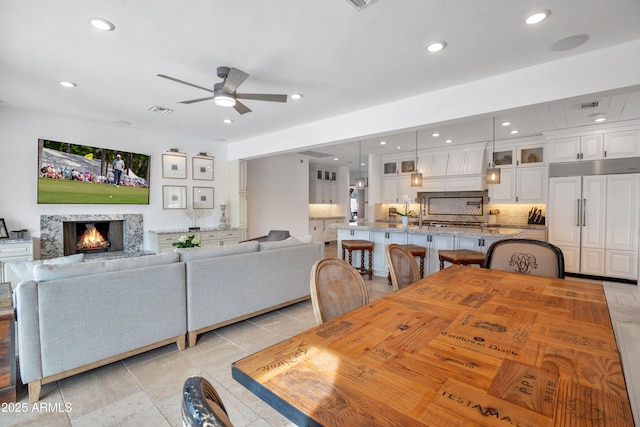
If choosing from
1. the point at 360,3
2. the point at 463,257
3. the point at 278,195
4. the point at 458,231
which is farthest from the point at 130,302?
the point at 278,195

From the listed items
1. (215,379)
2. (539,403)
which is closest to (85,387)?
(215,379)

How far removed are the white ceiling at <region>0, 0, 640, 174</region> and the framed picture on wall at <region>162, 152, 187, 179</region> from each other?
1700 mm

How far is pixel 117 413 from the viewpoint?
185 cm

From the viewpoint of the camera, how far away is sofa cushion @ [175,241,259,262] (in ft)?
9.12

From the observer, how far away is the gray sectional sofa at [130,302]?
1999mm

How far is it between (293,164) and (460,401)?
25.3ft

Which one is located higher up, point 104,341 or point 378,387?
point 378,387

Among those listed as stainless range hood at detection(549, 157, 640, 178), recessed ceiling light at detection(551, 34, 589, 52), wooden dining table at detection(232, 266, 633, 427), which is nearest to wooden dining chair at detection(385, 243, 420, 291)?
wooden dining table at detection(232, 266, 633, 427)

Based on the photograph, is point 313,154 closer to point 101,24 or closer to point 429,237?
point 429,237

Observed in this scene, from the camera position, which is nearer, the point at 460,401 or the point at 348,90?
the point at 460,401

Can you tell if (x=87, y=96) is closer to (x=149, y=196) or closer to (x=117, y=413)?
(x=149, y=196)

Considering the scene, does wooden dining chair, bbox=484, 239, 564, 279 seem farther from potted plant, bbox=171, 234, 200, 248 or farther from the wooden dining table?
potted plant, bbox=171, 234, 200, 248

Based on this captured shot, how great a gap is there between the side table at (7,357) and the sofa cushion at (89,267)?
0.88 feet

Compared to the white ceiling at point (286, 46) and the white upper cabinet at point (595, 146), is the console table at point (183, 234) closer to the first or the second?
the white ceiling at point (286, 46)
